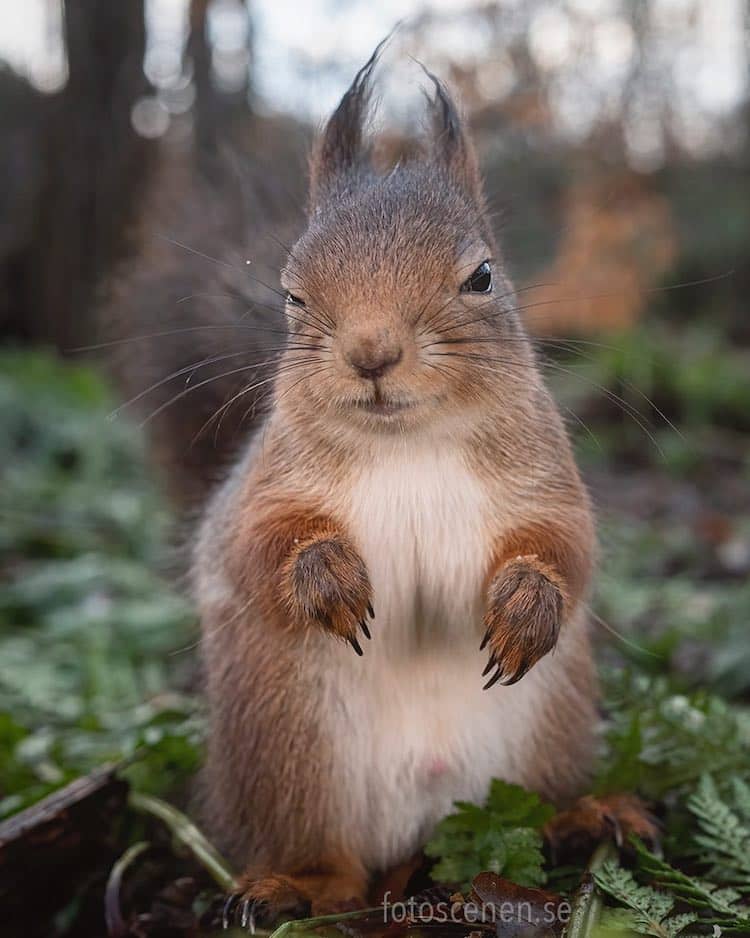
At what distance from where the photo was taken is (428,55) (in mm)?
6699

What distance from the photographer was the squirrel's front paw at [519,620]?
1766 millimetres

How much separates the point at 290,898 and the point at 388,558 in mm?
676

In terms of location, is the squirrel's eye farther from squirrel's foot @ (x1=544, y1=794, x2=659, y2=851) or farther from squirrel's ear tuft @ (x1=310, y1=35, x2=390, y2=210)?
squirrel's foot @ (x1=544, y1=794, x2=659, y2=851)

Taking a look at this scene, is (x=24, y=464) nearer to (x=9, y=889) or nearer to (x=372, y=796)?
(x=9, y=889)

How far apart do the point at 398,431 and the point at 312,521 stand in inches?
10.1

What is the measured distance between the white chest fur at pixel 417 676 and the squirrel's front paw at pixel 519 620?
0.35ft

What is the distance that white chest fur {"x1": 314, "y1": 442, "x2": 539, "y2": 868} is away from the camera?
6.10 feet

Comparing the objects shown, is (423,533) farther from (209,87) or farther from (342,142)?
(209,87)

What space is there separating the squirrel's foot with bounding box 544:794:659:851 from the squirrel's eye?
3.47 feet

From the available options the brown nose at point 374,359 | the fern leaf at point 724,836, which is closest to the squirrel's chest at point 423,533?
the brown nose at point 374,359

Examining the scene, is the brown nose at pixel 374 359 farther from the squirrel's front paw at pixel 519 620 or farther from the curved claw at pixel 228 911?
the curved claw at pixel 228 911

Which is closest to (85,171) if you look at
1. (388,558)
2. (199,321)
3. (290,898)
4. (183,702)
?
(199,321)

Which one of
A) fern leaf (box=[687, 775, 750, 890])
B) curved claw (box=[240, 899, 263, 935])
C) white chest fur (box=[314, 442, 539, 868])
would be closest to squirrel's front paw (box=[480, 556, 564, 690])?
white chest fur (box=[314, 442, 539, 868])

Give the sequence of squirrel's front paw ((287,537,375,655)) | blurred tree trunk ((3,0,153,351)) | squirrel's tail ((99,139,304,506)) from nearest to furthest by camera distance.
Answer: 1. squirrel's front paw ((287,537,375,655))
2. squirrel's tail ((99,139,304,506))
3. blurred tree trunk ((3,0,153,351))
